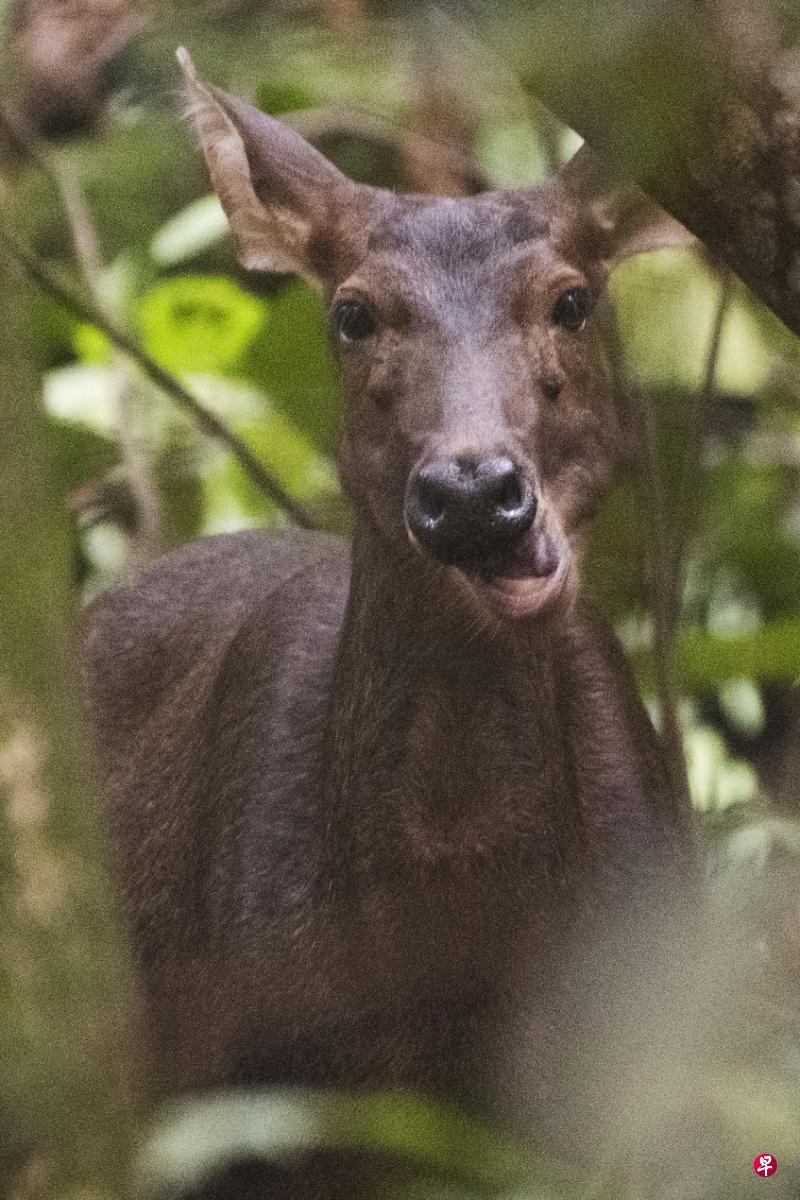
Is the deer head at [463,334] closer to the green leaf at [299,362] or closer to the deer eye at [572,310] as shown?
the deer eye at [572,310]

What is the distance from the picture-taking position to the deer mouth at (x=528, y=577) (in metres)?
4.23

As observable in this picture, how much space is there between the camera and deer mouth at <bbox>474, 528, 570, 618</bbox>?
13.9ft

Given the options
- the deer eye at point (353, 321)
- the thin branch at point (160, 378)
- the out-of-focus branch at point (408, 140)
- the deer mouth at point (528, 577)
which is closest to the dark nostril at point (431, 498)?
the deer mouth at point (528, 577)

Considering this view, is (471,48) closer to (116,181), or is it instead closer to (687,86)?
(116,181)

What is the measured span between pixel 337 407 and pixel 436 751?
1.56 m

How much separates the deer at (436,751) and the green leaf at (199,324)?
1.72 m

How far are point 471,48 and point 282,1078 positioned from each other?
9.17 ft

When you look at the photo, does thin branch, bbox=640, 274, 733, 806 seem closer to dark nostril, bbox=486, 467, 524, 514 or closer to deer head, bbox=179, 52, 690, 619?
deer head, bbox=179, 52, 690, 619

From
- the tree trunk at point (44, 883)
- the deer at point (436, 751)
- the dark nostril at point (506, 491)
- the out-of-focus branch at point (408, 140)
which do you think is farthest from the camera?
the out-of-focus branch at point (408, 140)

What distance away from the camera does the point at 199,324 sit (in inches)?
267

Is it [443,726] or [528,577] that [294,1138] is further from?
[443,726]

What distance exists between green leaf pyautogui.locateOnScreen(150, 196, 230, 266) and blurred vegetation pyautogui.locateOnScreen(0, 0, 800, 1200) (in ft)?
0.04

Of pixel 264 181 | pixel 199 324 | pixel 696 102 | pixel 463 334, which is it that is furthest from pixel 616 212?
pixel 199 324

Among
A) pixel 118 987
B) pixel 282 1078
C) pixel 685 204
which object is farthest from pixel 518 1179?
pixel 282 1078
